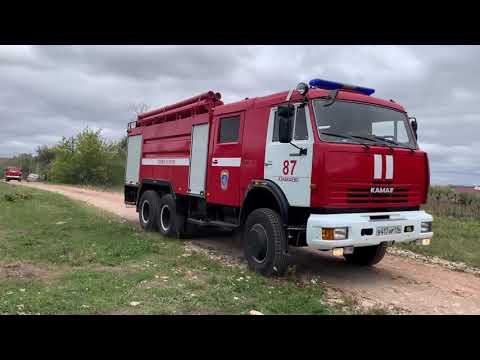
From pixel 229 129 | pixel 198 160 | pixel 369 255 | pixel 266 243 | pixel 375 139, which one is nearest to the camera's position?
pixel 375 139

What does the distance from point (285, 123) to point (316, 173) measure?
88 centimetres

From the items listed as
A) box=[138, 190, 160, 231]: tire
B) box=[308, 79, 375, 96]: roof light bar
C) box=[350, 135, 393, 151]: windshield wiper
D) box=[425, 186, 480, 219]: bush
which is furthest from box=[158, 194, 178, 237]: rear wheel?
box=[425, 186, 480, 219]: bush

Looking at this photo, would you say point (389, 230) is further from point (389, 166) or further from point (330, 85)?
point (330, 85)

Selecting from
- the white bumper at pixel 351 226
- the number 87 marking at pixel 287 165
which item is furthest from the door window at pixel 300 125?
the white bumper at pixel 351 226

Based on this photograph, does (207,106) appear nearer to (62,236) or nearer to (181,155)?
(181,155)

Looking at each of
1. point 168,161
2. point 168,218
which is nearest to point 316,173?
point 168,161

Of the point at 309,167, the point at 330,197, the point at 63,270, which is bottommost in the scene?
the point at 63,270

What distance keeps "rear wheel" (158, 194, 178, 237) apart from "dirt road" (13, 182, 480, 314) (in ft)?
4.57

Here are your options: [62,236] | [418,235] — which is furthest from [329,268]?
[62,236]

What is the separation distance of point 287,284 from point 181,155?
14.5 ft

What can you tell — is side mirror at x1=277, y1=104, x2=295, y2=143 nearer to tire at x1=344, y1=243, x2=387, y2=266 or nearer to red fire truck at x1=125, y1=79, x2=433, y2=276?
red fire truck at x1=125, y1=79, x2=433, y2=276

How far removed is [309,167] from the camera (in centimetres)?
587

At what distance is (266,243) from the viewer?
21.0ft

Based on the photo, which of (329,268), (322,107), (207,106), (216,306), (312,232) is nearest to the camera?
(216,306)
